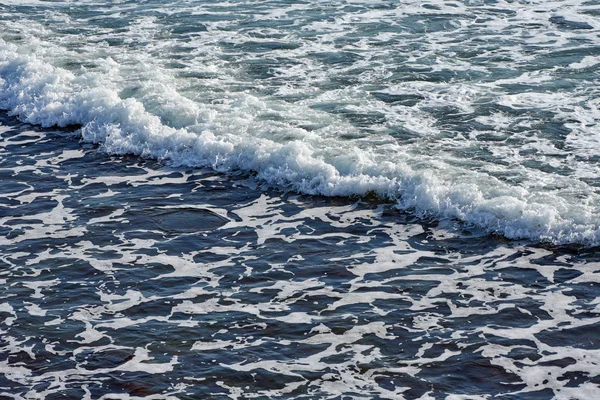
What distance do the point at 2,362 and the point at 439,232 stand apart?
5.20m

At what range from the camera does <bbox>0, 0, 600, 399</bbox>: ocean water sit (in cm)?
839

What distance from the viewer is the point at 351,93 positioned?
1596 cm

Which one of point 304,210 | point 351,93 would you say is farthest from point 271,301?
point 351,93

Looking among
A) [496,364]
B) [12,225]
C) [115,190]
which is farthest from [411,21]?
[496,364]

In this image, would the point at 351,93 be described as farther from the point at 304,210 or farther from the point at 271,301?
the point at 271,301

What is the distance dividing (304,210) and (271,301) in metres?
2.54

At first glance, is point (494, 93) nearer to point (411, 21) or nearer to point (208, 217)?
point (411, 21)

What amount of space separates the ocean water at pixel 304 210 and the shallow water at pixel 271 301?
0.09 feet

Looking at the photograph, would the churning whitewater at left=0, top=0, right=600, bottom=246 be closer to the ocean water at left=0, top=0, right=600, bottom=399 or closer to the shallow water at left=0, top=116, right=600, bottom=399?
the ocean water at left=0, top=0, right=600, bottom=399

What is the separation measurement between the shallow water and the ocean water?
0.09 feet

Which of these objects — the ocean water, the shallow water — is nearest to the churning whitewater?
the ocean water

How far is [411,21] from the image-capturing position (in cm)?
2020

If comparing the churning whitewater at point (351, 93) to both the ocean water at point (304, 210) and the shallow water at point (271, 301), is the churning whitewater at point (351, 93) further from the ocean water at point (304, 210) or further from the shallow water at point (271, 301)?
the shallow water at point (271, 301)

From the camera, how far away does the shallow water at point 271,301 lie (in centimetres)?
812
